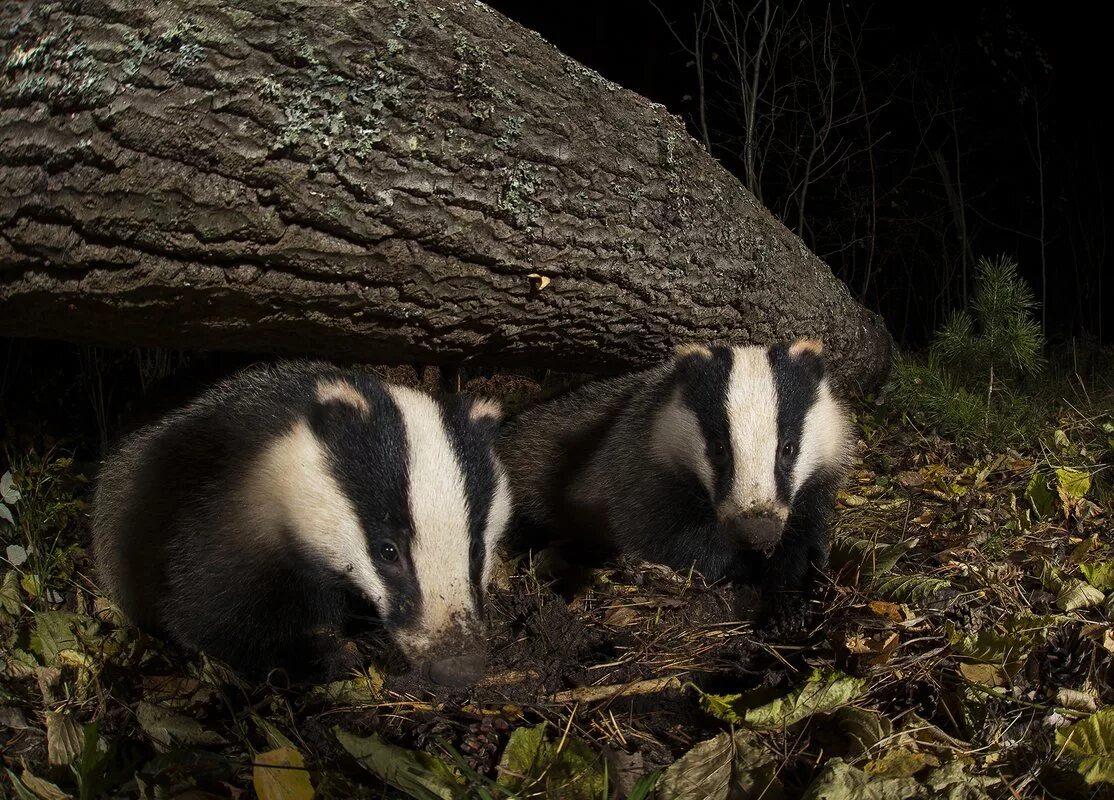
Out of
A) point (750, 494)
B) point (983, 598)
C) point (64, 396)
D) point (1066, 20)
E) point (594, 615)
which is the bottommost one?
point (64, 396)

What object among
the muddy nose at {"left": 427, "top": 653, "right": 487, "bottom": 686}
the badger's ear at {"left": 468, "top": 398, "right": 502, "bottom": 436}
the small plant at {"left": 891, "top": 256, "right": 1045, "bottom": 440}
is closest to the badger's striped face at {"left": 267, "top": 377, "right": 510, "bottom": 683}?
the muddy nose at {"left": 427, "top": 653, "right": 487, "bottom": 686}

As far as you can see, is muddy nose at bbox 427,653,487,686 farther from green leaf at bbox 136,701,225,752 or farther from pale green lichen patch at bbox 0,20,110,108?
pale green lichen patch at bbox 0,20,110,108

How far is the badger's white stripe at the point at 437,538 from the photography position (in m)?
2.46

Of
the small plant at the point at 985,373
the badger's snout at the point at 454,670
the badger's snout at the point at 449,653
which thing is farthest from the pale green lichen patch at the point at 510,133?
the small plant at the point at 985,373

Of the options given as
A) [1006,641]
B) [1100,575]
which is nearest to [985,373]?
[1100,575]

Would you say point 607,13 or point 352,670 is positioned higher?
point 607,13

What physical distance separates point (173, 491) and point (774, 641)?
7.02ft

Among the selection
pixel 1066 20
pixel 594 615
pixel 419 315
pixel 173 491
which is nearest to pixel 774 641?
pixel 594 615

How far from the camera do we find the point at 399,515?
99.2 inches

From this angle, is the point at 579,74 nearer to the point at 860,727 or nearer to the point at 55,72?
the point at 55,72

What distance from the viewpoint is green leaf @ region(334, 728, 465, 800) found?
82.0 inches

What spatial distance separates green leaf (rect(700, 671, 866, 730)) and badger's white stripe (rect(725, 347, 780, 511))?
2.68ft

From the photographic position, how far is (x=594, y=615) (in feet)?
10.8

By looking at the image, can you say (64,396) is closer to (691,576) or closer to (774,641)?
(691,576)
